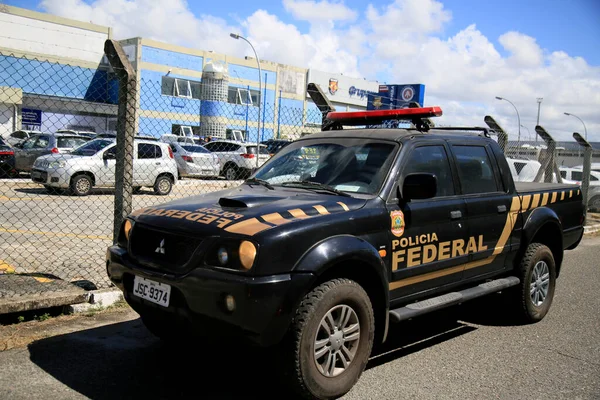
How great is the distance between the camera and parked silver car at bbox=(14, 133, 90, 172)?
18.2 metres

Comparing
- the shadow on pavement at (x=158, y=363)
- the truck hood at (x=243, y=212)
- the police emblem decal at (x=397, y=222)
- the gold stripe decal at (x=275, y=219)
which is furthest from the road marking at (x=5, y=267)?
the police emblem decal at (x=397, y=222)

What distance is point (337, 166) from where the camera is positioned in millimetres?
4723

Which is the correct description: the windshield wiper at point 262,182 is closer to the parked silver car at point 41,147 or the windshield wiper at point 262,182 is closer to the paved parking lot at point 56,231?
the paved parking lot at point 56,231

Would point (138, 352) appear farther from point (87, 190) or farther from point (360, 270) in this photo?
point (87, 190)

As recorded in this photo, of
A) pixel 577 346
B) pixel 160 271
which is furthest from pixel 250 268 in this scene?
pixel 577 346

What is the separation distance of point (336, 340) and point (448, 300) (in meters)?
1.35

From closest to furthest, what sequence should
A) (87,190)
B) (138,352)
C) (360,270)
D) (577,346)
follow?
(360,270), (138,352), (577,346), (87,190)

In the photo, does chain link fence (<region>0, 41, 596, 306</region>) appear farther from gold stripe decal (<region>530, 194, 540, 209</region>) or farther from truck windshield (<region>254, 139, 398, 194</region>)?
gold stripe decal (<region>530, 194, 540, 209</region>)

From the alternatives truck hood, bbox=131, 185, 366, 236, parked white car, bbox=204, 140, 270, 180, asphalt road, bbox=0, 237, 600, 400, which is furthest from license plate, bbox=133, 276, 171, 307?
parked white car, bbox=204, 140, 270, 180

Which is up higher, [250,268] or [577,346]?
[250,268]

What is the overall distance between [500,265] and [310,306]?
8.86ft

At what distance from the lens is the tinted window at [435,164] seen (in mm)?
4716

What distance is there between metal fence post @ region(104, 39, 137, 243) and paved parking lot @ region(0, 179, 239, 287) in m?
0.92

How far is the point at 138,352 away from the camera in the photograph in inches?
178
